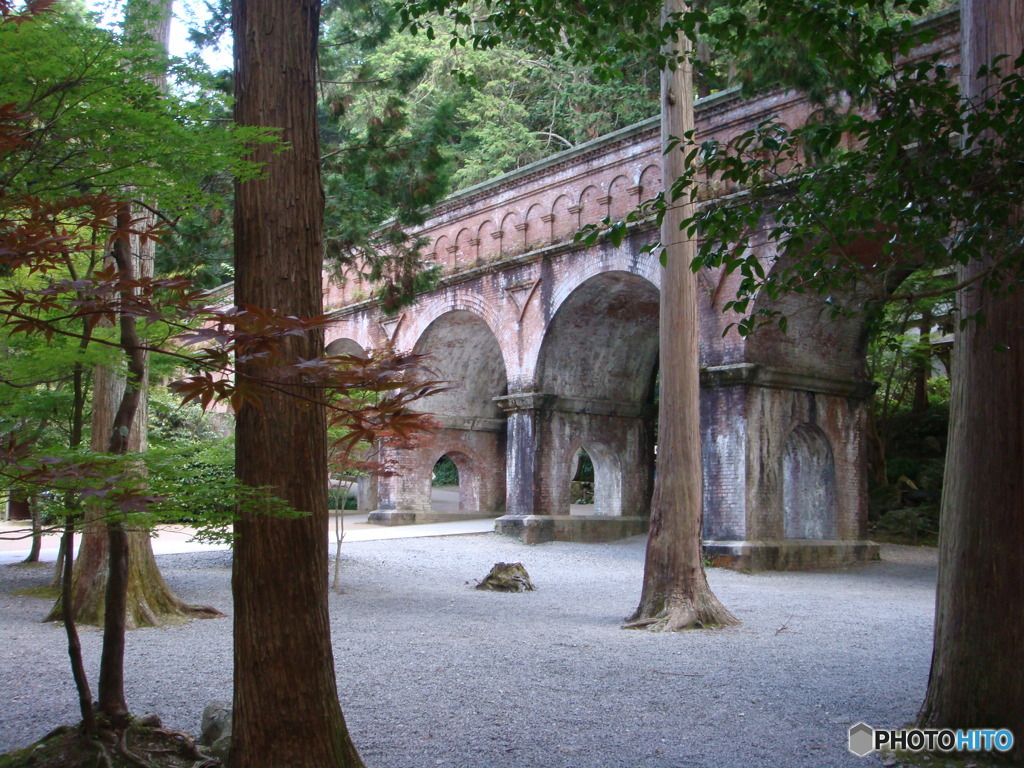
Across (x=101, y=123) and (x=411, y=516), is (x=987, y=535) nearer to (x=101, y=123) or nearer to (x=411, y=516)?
(x=101, y=123)

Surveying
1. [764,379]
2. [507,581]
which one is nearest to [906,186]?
[507,581]

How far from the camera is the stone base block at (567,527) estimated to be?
718 inches

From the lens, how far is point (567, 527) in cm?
1864

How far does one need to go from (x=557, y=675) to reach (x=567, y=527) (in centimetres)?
1189

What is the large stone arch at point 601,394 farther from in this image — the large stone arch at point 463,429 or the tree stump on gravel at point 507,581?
the tree stump on gravel at point 507,581

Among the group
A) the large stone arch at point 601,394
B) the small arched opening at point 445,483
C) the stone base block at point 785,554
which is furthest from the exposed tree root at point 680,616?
the small arched opening at point 445,483

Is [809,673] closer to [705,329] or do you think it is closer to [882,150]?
[882,150]

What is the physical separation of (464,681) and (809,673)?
260 cm

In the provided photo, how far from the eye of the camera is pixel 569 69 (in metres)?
28.9

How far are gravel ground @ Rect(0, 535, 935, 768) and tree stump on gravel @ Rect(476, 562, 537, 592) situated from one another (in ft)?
1.03

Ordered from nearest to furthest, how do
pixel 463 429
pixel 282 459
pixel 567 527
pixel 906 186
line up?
pixel 282 459 → pixel 906 186 → pixel 567 527 → pixel 463 429

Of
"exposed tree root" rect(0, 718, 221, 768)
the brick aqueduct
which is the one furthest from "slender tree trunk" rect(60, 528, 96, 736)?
the brick aqueduct

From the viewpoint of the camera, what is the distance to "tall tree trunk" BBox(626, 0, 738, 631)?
358 inches

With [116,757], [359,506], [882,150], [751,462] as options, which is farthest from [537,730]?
[359,506]
